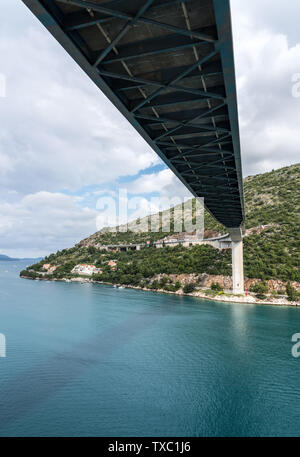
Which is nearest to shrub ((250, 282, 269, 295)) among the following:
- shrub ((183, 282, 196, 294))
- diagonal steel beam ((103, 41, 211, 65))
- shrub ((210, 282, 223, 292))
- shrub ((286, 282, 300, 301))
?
shrub ((286, 282, 300, 301))

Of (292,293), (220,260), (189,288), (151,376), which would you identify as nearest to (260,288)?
(292,293)

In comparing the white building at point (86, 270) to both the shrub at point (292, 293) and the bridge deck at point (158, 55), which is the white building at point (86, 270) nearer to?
the shrub at point (292, 293)

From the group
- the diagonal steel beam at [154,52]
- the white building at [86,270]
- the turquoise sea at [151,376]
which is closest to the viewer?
the diagonal steel beam at [154,52]

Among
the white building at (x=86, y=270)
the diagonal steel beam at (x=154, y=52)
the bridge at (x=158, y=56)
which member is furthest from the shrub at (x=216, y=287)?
the diagonal steel beam at (x=154, y=52)

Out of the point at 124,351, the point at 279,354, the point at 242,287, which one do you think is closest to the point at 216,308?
the point at 242,287
